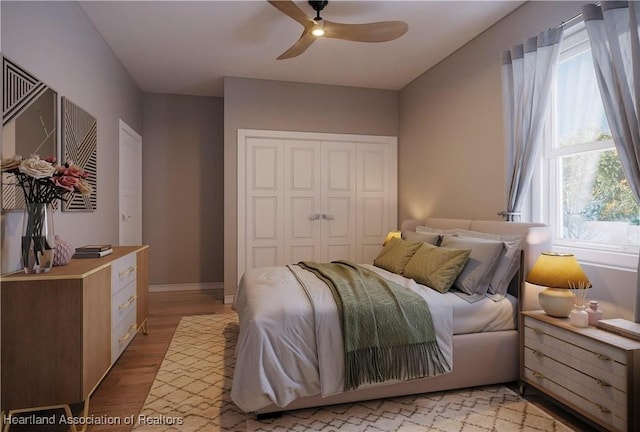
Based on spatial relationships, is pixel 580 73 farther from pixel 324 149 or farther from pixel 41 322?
pixel 41 322

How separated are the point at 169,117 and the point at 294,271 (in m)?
3.52

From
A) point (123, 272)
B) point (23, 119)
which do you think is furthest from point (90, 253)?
point (23, 119)

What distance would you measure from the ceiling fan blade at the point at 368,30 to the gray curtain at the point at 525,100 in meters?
0.97

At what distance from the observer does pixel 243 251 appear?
14.9ft

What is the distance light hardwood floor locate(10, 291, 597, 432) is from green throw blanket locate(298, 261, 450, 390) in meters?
0.75

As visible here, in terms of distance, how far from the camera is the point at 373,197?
502 cm

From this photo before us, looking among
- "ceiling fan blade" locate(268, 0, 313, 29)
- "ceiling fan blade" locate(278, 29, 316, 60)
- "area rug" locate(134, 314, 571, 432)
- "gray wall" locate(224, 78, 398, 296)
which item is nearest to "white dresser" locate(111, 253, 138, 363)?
"area rug" locate(134, 314, 571, 432)

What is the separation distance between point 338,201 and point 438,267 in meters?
2.48

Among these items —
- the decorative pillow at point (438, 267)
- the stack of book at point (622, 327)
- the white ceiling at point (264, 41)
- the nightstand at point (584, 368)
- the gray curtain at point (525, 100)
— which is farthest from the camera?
the white ceiling at point (264, 41)

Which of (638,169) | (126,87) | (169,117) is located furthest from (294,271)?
(169,117)

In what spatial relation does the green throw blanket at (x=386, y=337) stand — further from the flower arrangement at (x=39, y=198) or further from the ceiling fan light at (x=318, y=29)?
the ceiling fan light at (x=318, y=29)

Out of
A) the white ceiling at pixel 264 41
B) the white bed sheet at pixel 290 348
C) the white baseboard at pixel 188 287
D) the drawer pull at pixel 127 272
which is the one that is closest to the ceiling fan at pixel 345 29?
the white ceiling at pixel 264 41

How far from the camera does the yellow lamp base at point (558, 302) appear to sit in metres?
2.14

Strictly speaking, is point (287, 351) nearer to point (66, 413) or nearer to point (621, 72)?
point (66, 413)
